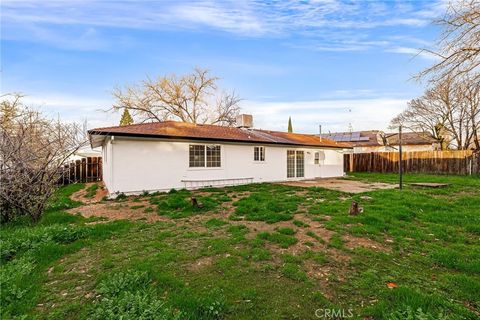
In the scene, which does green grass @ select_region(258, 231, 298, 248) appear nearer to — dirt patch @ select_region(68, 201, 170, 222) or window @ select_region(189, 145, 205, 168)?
dirt patch @ select_region(68, 201, 170, 222)

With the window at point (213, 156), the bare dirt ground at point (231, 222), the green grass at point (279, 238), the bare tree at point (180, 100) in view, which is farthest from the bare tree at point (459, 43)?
the bare tree at point (180, 100)

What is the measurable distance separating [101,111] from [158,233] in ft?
75.1

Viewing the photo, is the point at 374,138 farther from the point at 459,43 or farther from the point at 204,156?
the point at 459,43

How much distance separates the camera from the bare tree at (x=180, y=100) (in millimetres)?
25677

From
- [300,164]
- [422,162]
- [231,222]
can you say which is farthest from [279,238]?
[422,162]

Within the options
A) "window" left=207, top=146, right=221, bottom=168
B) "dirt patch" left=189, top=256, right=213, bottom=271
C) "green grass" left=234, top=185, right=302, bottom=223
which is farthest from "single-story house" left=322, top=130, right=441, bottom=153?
"dirt patch" left=189, top=256, right=213, bottom=271

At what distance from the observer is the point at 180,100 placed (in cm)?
2728

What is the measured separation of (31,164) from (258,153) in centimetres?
1006

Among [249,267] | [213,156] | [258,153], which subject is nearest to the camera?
[249,267]

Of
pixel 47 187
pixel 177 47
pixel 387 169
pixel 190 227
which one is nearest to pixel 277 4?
pixel 177 47

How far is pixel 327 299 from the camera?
2756mm

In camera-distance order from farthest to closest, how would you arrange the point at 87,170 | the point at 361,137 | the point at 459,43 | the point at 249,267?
the point at 361,137, the point at 87,170, the point at 459,43, the point at 249,267

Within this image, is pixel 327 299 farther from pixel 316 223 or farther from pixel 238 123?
pixel 238 123

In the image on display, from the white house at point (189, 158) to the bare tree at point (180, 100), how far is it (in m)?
14.4
